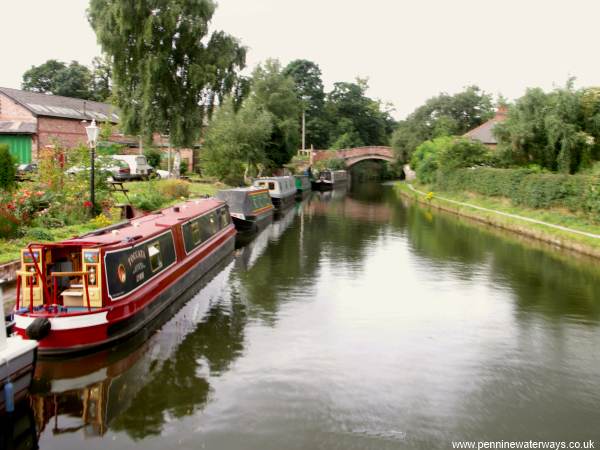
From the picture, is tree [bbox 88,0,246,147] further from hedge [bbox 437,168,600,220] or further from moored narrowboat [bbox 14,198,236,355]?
moored narrowboat [bbox 14,198,236,355]

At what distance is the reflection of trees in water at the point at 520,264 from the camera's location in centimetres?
1324

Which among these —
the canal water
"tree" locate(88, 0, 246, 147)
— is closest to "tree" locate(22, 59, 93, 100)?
"tree" locate(88, 0, 246, 147)

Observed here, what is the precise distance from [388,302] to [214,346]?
→ 463cm

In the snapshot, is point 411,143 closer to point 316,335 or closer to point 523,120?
point 523,120

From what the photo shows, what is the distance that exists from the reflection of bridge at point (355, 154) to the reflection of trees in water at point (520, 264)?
37473 millimetres

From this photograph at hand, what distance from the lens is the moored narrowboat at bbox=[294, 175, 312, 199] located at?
44013mm

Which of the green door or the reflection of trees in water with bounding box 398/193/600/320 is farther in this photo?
the green door

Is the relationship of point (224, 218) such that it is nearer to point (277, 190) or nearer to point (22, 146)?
point (277, 190)

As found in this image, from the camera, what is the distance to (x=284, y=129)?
46.2 metres

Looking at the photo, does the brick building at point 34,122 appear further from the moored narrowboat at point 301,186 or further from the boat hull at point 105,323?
the boat hull at point 105,323

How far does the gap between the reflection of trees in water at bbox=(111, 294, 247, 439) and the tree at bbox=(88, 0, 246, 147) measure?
18.5m

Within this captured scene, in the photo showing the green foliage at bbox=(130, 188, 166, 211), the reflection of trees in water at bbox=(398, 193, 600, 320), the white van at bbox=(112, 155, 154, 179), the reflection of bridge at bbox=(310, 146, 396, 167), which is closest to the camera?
the reflection of trees in water at bbox=(398, 193, 600, 320)

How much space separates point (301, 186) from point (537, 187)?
23648 millimetres

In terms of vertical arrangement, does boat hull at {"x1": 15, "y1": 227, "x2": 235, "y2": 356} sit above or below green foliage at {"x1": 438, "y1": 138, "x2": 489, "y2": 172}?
below
